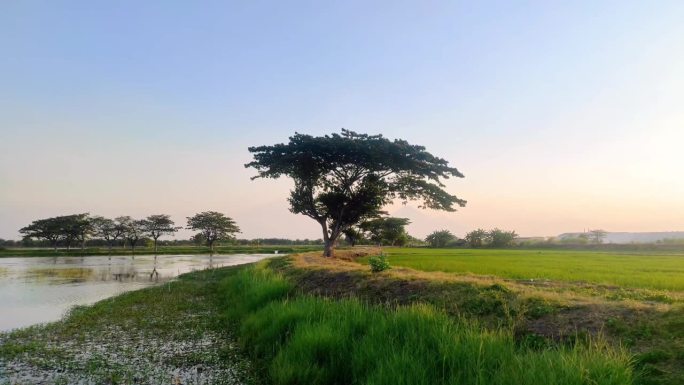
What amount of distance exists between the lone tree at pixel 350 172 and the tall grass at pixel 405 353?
1624cm

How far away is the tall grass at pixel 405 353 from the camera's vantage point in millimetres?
4016

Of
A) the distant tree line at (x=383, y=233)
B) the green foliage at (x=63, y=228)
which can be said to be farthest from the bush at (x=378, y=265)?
the green foliage at (x=63, y=228)

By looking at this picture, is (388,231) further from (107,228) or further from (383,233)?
(107,228)

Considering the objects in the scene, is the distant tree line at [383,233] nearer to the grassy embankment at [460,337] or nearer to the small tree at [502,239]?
the small tree at [502,239]

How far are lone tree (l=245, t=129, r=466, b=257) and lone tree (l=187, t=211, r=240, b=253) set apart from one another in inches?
2155

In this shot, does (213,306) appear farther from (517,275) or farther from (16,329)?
(517,275)

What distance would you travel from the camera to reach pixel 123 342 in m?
9.36

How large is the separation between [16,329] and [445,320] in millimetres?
11552

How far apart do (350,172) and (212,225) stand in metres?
59.3

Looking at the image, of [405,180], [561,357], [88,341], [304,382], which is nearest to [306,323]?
[304,382]

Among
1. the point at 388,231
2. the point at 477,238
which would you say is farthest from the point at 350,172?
the point at 477,238

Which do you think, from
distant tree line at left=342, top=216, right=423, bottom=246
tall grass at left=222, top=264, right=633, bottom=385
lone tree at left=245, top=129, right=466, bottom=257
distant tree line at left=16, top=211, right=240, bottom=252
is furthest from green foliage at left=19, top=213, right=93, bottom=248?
tall grass at left=222, top=264, right=633, bottom=385

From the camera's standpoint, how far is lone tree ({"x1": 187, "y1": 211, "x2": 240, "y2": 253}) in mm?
79562

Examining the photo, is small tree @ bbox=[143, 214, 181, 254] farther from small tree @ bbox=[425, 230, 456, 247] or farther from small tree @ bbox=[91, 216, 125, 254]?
small tree @ bbox=[425, 230, 456, 247]
